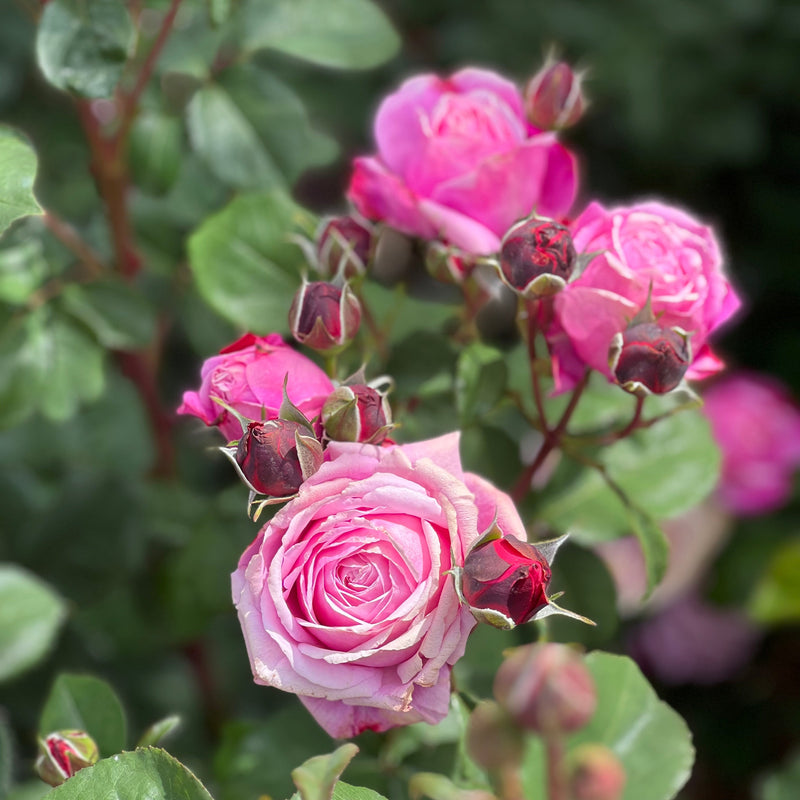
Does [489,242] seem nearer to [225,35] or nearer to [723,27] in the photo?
[225,35]

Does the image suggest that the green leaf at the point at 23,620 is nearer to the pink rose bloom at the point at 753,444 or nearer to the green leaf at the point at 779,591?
the pink rose bloom at the point at 753,444

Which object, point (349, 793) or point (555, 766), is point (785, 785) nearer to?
point (349, 793)

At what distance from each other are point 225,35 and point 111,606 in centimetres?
78

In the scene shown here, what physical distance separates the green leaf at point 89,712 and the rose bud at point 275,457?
31 centimetres

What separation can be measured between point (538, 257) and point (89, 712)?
529 millimetres

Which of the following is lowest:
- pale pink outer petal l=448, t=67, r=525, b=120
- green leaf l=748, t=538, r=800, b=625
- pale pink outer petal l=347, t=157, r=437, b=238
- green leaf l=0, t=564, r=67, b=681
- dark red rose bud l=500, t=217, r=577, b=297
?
green leaf l=748, t=538, r=800, b=625

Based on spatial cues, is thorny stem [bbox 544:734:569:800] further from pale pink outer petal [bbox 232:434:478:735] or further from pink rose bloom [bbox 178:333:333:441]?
pink rose bloom [bbox 178:333:333:441]

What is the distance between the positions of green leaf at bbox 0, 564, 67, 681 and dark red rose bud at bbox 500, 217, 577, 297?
2.48 ft

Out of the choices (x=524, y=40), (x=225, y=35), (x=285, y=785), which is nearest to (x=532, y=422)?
(x=285, y=785)

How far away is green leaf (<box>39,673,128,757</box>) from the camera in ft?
2.73

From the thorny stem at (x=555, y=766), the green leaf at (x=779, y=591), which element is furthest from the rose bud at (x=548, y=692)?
the green leaf at (x=779, y=591)

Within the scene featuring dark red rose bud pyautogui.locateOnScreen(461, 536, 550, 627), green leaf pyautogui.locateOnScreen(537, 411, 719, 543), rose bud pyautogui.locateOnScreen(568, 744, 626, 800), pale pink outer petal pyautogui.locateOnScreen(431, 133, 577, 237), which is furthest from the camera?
green leaf pyautogui.locateOnScreen(537, 411, 719, 543)

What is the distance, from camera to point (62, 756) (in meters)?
0.73

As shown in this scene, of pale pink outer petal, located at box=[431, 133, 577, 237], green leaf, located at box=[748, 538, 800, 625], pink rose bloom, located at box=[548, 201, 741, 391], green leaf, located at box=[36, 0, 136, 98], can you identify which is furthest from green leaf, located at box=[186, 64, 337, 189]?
green leaf, located at box=[748, 538, 800, 625]
